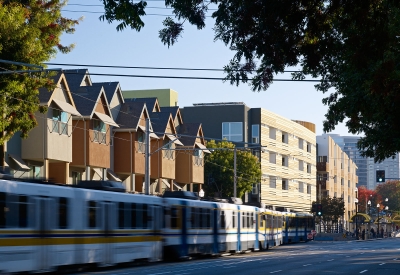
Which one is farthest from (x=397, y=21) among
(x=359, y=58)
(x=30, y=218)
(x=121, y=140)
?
(x=121, y=140)

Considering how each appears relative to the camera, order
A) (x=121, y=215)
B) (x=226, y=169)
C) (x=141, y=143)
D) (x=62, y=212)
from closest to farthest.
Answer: (x=62, y=212) → (x=121, y=215) → (x=141, y=143) → (x=226, y=169)

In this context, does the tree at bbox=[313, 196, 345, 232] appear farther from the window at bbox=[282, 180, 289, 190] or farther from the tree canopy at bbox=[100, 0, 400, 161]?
the tree canopy at bbox=[100, 0, 400, 161]

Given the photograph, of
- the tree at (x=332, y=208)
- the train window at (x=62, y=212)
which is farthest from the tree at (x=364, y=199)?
the train window at (x=62, y=212)

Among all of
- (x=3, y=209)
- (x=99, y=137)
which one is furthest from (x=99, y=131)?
(x=3, y=209)

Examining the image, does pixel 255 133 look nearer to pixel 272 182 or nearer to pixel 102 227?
pixel 272 182

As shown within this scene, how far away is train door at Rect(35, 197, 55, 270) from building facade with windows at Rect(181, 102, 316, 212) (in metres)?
62.8

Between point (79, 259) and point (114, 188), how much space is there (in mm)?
3954

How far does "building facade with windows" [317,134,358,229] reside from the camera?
124750 mm

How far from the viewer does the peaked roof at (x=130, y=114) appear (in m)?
57.5

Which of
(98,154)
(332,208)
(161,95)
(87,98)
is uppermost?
→ (161,95)

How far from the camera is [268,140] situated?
96438 millimetres

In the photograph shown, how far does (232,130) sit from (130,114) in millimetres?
36801

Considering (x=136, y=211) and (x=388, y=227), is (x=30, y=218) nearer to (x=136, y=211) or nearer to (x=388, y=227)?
(x=136, y=211)

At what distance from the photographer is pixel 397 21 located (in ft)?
72.5
